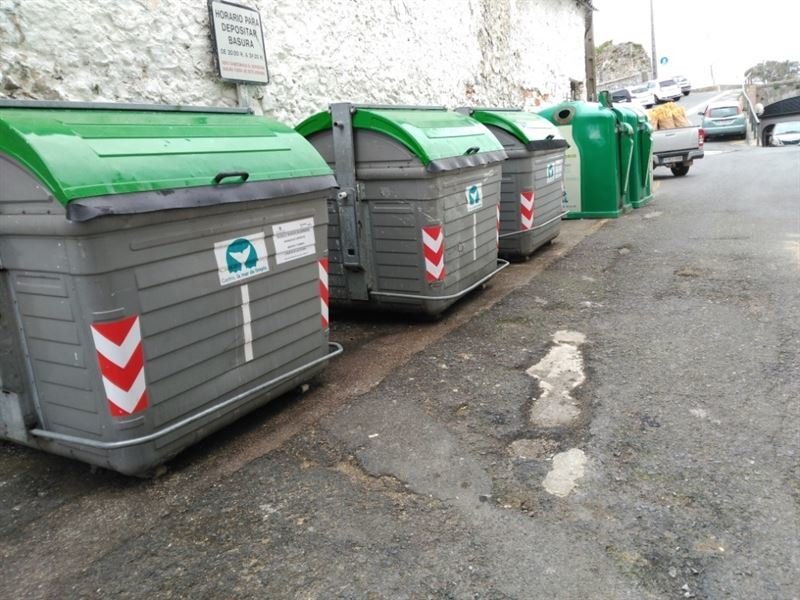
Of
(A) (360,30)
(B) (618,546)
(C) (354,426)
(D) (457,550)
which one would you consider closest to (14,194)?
(C) (354,426)

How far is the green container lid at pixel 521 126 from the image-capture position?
7.40 meters

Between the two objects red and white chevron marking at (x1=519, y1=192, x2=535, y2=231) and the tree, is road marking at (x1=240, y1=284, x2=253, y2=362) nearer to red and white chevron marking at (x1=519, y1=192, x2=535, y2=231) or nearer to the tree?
red and white chevron marking at (x1=519, y1=192, x2=535, y2=231)

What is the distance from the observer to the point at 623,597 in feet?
7.49

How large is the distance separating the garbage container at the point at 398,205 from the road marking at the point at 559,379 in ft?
3.56

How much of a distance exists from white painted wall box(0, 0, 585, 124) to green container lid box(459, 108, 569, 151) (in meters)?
1.47

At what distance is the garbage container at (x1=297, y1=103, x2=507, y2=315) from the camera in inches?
198

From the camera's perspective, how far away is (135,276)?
287 cm

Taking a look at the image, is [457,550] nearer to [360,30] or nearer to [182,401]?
[182,401]

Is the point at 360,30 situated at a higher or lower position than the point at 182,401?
higher

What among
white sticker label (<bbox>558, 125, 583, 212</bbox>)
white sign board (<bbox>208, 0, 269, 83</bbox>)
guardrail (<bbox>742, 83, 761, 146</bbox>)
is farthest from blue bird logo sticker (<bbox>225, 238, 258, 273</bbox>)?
guardrail (<bbox>742, 83, 761, 146</bbox>)

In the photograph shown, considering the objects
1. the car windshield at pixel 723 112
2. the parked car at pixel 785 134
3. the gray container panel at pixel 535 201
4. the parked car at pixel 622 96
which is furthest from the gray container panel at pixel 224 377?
the parked car at pixel 622 96

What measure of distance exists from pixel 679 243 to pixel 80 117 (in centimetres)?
728

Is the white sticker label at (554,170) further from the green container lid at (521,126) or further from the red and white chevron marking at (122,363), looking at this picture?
the red and white chevron marking at (122,363)

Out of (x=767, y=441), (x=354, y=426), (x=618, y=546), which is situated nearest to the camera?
(x=618, y=546)
